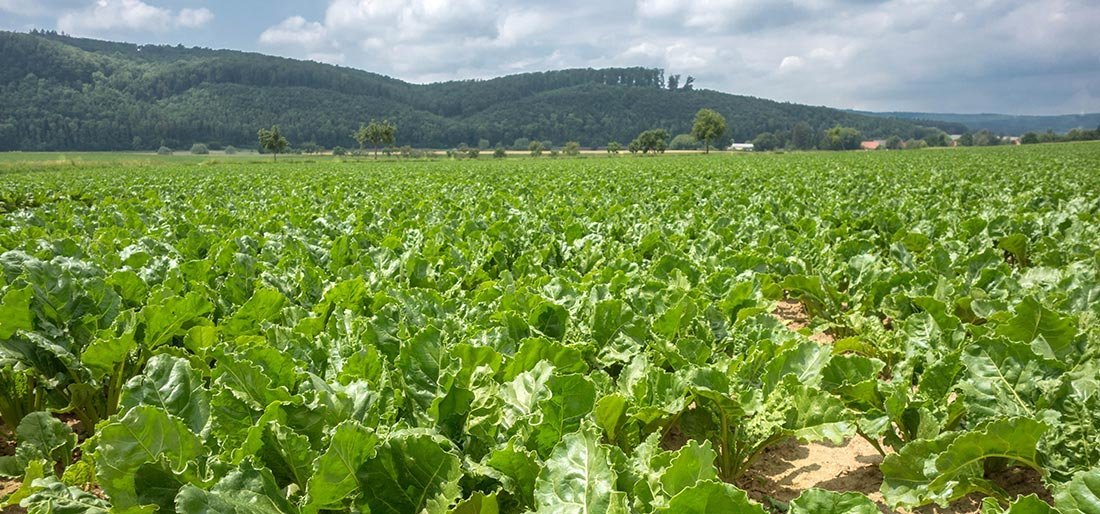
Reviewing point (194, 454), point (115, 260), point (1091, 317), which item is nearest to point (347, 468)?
point (194, 454)

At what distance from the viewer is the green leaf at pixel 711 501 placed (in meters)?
1.31

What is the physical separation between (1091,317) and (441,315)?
3.63 metres

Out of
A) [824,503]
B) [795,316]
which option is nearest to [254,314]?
[824,503]

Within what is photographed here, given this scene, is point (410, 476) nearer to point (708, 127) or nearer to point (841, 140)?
point (708, 127)

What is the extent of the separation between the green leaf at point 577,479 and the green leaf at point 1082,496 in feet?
3.74

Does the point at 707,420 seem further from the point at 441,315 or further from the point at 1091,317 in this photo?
the point at 1091,317

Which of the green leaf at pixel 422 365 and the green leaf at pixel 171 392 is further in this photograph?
the green leaf at pixel 422 365

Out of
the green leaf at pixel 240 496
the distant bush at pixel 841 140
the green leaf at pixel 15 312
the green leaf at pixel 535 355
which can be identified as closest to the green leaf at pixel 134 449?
the green leaf at pixel 240 496

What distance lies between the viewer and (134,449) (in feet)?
5.82

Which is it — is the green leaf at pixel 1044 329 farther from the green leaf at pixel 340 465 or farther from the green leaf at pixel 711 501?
the green leaf at pixel 340 465

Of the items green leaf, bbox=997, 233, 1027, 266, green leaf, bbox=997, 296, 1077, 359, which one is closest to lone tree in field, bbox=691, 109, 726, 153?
green leaf, bbox=997, 233, 1027, 266

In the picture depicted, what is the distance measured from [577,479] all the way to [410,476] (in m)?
0.50

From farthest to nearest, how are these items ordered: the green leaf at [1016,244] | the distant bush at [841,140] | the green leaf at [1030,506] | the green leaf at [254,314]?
the distant bush at [841,140], the green leaf at [1016,244], the green leaf at [254,314], the green leaf at [1030,506]

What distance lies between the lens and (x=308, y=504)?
5.59 ft
